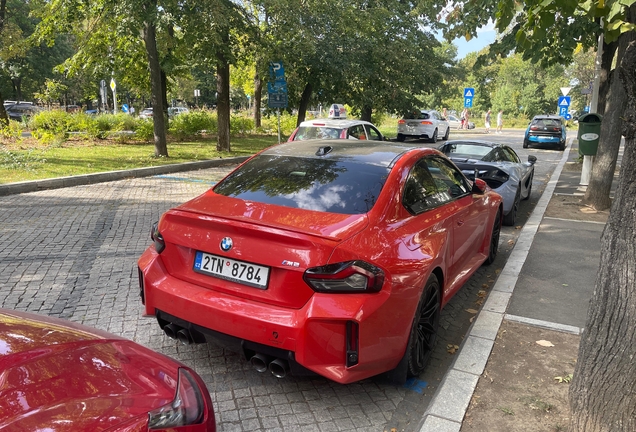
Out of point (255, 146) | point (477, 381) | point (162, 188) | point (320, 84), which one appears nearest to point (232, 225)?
point (477, 381)

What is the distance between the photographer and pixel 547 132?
77.9 feet

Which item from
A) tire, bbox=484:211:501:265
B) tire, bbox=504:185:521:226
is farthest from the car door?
tire, bbox=504:185:521:226

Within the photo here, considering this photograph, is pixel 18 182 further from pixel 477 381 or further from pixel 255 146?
pixel 255 146

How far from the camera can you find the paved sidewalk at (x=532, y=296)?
125 inches

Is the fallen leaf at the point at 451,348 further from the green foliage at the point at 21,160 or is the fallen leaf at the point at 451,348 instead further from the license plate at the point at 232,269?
the green foliage at the point at 21,160

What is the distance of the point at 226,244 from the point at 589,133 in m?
10.4

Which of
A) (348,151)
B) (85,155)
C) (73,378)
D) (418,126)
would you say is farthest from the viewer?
(418,126)

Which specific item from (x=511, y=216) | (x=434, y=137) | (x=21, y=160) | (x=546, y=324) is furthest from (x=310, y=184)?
(x=434, y=137)

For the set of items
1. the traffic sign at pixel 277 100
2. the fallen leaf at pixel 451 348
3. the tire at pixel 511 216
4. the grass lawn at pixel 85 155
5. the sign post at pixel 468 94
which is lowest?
the fallen leaf at pixel 451 348

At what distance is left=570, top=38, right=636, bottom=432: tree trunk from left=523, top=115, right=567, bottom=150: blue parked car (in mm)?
23251

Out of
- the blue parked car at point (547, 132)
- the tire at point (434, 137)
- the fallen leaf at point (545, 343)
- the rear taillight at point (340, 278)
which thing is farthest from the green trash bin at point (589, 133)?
the tire at point (434, 137)

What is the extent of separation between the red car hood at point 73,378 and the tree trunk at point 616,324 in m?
2.03

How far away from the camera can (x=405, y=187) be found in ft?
12.3

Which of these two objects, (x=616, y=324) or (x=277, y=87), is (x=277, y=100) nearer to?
(x=277, y=87)
